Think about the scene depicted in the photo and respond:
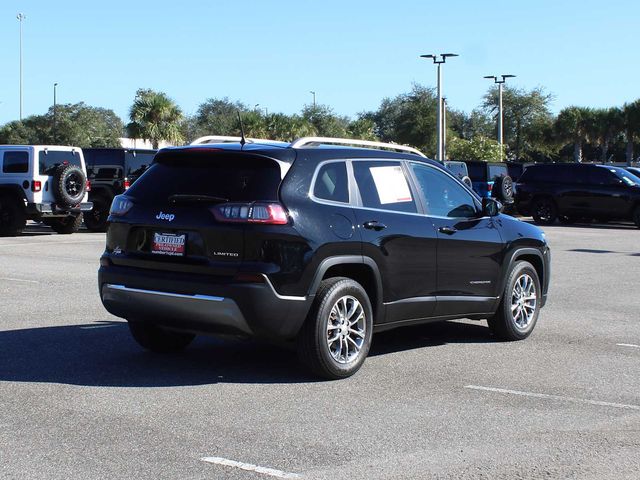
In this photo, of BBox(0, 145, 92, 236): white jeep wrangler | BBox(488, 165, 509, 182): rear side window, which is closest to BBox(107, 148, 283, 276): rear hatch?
BBox(0, 145, 92, 236): white jeep wrangler

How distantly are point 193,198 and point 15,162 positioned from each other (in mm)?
16357

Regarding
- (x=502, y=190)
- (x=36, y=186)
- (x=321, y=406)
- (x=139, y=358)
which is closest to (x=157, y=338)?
(x=139, y=358)

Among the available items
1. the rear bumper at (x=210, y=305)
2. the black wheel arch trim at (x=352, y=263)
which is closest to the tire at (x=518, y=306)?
the black wheel arch trim at (x=352, y=263)

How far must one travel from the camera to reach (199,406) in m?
6.41

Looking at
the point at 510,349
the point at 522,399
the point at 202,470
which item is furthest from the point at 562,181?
the point at 202,470

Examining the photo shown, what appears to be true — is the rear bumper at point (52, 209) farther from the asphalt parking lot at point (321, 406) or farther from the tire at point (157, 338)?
the tire at point (157, 338)

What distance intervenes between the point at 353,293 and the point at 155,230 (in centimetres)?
155

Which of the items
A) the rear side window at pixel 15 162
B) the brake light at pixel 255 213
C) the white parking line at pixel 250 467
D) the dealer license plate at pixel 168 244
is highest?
the rear side window at pixel 15 162

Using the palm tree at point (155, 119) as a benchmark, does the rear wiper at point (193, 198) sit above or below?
below

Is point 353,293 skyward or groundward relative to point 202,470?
skyward

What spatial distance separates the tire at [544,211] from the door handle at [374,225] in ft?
76.6

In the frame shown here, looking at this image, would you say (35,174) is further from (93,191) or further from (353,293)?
(353,293)

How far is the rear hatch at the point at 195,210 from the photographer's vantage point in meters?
6.91

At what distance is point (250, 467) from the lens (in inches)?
200
